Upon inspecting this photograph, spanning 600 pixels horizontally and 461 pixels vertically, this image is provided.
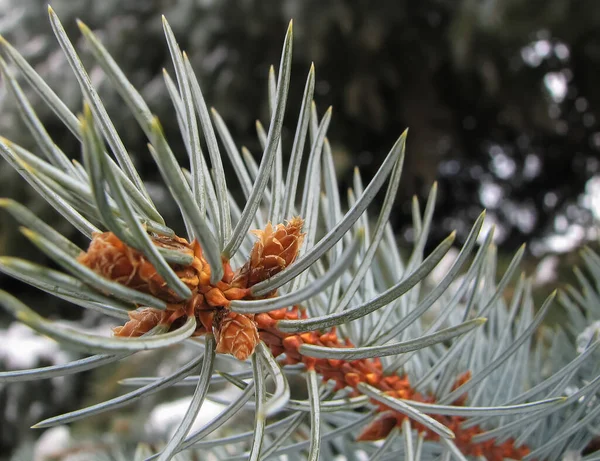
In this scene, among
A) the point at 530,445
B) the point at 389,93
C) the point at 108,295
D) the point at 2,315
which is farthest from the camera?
the point at 2,315

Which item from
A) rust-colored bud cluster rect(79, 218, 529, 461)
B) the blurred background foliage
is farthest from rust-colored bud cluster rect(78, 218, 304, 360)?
the blurred background foliage

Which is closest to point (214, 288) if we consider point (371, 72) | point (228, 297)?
point (228, 297)

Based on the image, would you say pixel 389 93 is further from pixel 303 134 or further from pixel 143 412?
pixel 303 134

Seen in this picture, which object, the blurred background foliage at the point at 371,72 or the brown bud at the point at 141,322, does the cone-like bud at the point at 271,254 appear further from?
the blurred background foliage at the point at 371,72

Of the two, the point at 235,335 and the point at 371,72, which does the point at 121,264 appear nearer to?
the point at 235,335

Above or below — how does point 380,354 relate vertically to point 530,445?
above

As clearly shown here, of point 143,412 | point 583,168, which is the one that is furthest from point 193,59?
point 583,168

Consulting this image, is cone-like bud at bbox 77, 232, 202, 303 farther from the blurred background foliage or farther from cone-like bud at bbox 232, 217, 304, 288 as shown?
the blurred background foliage
